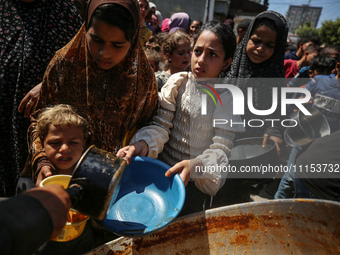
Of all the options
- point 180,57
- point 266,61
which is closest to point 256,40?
point 266,61

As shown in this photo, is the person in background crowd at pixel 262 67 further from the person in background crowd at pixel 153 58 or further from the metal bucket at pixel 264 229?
the person in background crowd at pixel 153 58

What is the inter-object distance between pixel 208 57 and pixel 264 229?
3.39 ft

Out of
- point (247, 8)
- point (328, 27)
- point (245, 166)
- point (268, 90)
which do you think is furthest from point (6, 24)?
point (328, 27)

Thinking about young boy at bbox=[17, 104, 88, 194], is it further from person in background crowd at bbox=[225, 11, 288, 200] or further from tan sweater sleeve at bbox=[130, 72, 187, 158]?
person in background crowd at bbox=[225, 11, 288, 200]

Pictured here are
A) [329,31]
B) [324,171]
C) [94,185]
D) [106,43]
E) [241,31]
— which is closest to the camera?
[94,185]

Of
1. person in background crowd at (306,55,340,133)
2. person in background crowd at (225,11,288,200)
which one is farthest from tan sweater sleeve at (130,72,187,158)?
person in background crowd at (306,55,340,133)

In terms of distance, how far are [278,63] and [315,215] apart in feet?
4.19

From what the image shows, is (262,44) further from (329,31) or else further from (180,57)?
(329,31)

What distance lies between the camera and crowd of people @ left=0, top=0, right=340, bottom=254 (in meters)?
1.33

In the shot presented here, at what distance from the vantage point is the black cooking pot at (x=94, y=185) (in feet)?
2.78

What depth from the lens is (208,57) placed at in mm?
1627

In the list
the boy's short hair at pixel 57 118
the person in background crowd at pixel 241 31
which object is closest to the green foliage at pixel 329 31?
the person in background crowd at pixel 241 31

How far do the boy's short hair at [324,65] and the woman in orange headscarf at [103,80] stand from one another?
3.02 meters

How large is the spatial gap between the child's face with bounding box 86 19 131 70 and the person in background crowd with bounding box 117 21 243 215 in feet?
1.32
